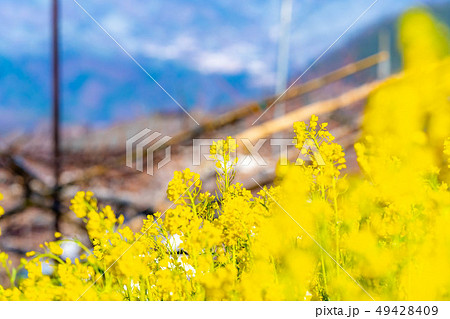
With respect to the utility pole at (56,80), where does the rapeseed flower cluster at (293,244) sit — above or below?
below

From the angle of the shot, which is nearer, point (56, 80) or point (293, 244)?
point (293, 244)

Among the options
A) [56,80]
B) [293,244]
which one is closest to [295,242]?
[293,244]

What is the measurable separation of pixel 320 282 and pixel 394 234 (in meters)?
0.11

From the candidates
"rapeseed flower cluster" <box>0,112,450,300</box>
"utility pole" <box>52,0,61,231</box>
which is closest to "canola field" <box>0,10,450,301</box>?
"rapeseed flower cluster" <box>0,112,450,300</box>

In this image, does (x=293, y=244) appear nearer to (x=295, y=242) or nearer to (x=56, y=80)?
(x=295, y=242)

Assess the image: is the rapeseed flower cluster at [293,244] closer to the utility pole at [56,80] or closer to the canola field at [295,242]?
the canola field at [295,242]

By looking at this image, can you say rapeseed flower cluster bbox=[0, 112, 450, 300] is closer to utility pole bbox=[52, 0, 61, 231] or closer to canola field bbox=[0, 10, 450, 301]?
canola field bbox=[0, 10, 450, 301]

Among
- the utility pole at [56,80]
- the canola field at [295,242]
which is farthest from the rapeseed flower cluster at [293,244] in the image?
the utility pole at [56,80]

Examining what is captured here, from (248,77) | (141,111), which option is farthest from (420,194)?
(141,111)

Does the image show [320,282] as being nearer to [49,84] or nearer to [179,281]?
[179,281]

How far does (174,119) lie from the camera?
96 centimetres

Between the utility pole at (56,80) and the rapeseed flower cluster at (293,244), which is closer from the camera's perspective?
the rapeseed flower cluster at (293,244)

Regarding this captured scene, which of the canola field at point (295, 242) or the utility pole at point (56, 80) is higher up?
the utility pole at point (56, 80)
